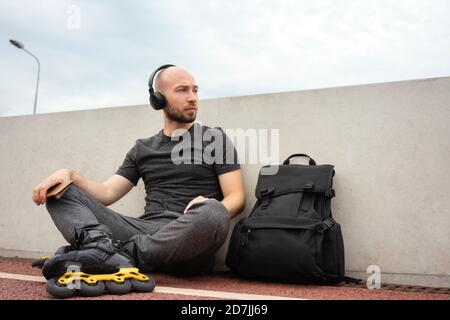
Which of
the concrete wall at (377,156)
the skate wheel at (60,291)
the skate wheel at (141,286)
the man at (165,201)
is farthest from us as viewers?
the concrete wall at (377,156)

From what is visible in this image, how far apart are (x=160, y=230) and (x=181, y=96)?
89 cm

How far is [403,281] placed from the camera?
2279 millimetres

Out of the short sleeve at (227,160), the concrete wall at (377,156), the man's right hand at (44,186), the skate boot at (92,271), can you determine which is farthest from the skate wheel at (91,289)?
the concrete wall at (377,156)

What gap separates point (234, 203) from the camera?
2365 millimetres

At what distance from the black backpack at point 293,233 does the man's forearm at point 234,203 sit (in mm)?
75

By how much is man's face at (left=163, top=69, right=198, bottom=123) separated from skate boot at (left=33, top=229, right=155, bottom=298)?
961 millimetres

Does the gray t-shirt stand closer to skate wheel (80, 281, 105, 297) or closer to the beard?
the beard

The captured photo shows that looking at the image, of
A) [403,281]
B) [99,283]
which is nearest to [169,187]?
[99,283]

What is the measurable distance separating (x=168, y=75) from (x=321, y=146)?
989 mm

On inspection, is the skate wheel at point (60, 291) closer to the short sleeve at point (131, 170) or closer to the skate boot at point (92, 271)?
the skate boot at point (92, 271)

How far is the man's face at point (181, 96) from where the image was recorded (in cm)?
258

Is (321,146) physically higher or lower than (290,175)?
higher

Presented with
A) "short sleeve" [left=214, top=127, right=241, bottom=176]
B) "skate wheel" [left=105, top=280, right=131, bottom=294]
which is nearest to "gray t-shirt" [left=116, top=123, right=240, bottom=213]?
"short sleeve" [left=214, top=127, right=241, bottom=176]
